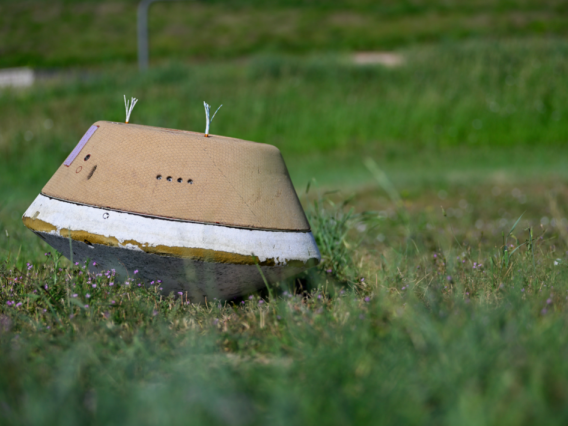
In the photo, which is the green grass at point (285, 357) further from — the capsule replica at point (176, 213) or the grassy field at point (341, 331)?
the capsule replica at point (176, 213)

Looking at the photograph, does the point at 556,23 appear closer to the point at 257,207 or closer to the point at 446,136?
the point at 446,136

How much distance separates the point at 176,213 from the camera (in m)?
2.57

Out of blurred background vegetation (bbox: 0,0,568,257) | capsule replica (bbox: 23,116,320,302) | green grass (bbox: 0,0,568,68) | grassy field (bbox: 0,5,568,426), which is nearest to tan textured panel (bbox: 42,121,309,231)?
capsule replica (bbox: 23,116,320,302)

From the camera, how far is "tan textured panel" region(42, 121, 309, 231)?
2.61 meters

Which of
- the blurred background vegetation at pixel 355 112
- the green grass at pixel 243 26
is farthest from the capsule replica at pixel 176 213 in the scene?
the green grass at pixel 243 26

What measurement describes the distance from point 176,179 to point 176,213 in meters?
0.18

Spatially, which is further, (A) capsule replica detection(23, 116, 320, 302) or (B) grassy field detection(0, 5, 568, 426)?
(A) capsule replica detection(23, 116, 320, 302)

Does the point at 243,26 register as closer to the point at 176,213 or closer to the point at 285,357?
the point at 176,213

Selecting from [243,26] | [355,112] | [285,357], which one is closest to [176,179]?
[285,357]

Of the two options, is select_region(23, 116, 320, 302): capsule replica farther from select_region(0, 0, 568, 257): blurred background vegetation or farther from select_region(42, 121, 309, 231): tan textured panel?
select_region(0, 0, 568, 257): blurred background vegetation

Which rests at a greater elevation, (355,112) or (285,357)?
(285,357)

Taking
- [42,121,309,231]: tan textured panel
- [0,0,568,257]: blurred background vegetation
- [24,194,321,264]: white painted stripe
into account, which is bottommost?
[0,0,568,257]: blurred background vegetation

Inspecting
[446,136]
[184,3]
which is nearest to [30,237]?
[446,136]

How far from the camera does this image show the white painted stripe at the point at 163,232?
8.31ft
